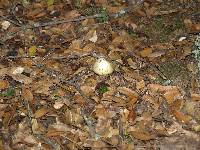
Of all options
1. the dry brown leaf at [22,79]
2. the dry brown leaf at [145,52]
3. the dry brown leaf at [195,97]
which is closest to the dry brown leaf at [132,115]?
the dry brown leaf at [195,97]

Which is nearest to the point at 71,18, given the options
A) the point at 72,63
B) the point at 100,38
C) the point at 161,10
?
the point at 100,38

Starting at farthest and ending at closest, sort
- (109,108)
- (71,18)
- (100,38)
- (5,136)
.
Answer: (71,18) < (100,38) < (109,108) < (5,136)

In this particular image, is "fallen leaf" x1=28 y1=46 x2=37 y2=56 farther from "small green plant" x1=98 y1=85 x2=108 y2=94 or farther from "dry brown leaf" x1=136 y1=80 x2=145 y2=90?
"dry brown leaf" x1=136 y1=80 x2=145 y2=90

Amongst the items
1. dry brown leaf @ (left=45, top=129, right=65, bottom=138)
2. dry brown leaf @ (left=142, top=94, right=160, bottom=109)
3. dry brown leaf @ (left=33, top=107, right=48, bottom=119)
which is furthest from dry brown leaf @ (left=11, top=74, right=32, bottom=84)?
dry brown leaf @ (left=142, top=94, right=160, bottom=109)

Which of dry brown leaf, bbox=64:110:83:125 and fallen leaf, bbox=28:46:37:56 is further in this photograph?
fallen leaf, bbox=28:46:37:56

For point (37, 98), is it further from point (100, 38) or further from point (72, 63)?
point (100, 38)
